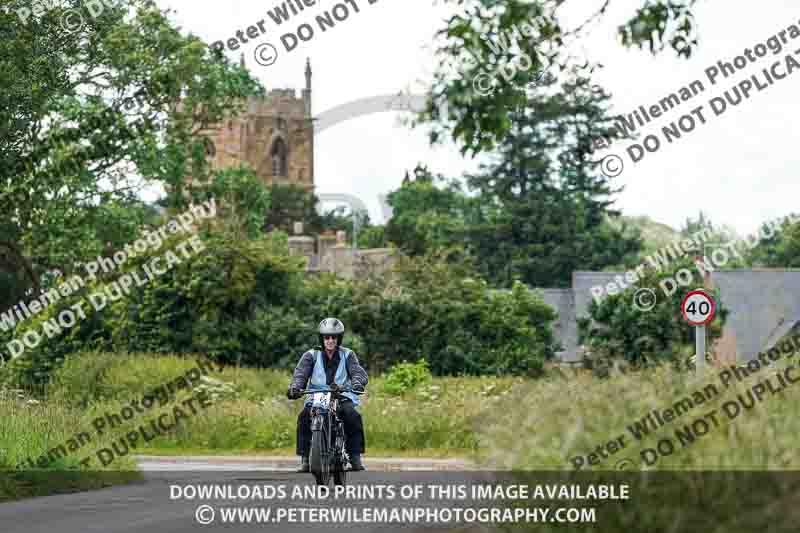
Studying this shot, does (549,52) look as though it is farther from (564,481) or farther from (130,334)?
(130,334)

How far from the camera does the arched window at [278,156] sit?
578 feet

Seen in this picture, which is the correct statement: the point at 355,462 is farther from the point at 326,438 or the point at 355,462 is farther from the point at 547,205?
the point at 547,205

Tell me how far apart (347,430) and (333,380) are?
0.58 m

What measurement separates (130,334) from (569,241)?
52.8 meters

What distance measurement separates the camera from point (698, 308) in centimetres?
2662

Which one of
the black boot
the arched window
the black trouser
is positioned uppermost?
the arched window

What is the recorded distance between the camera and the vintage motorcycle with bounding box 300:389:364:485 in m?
15.5

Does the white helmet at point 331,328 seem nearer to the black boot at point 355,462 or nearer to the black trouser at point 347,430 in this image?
the black trouser at point 347,430

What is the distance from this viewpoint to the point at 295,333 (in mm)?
39781

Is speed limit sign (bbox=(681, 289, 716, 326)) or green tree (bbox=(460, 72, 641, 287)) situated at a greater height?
green tree (bbox=(460, 72, 641, 287))

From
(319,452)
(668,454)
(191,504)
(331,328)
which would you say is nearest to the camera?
(668,454)

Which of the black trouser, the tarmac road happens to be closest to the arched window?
the tarmac road

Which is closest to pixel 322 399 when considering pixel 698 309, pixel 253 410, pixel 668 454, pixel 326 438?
pixel 326 438

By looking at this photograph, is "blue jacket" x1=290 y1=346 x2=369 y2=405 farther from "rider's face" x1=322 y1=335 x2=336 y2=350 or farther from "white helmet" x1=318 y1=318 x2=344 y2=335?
"white helmet" x1=318 y1=318 x2=344 y2=335
